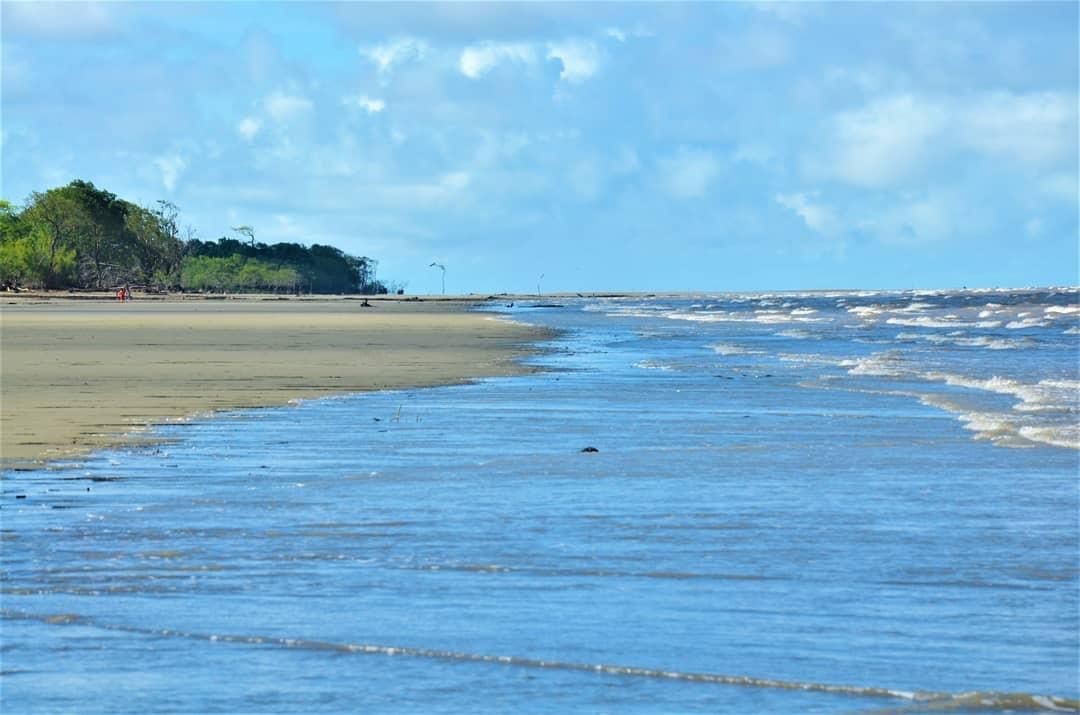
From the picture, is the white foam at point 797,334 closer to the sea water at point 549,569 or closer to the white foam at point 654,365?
the white foam at point 654,365

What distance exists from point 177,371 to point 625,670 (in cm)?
1827

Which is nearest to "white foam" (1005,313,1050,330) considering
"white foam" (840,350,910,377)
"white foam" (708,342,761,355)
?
"white foam" (708,342,761,355)

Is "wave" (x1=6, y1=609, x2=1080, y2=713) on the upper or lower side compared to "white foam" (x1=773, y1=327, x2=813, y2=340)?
lower

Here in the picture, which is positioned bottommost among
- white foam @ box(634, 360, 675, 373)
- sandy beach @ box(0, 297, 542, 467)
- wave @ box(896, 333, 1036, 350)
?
sandy beach @ box(0, 297, 542, 467)

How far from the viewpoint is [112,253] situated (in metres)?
140

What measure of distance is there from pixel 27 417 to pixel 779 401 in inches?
325

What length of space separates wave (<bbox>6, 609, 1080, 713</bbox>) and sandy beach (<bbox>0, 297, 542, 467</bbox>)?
5641 millimetres

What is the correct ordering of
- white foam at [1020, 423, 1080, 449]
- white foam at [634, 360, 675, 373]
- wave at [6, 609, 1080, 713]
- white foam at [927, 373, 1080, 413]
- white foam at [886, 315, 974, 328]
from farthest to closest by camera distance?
white foam at [886, 315, 974, 328]
white foam at [634, 360, 675, 373]
white foam at [927, 373, 1080, 413]
white foam at [1020, 423, 1080, 449]
wave at [6, 609, 1080, 713]

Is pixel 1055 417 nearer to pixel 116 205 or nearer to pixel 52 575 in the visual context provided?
pixel 52 575

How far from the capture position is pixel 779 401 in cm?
1797

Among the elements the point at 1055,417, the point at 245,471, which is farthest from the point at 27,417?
the point at 1055,417

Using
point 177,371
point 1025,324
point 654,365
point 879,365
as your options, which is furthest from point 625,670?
point 1025,324

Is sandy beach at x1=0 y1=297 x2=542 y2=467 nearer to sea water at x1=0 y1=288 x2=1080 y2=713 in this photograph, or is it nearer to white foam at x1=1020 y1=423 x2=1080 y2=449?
sea water at x1=0 y1=288 x2=1080 y2=713

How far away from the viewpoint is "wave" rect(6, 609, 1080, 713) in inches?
210
